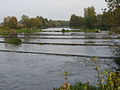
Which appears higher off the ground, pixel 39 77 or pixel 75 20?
pixel 75 20

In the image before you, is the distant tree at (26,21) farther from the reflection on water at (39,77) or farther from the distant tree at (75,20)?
the reflection on water at (39,77)

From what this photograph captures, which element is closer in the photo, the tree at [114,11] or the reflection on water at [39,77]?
the tree at [114,11]

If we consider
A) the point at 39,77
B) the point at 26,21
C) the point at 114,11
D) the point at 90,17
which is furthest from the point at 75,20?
the point at 114,11

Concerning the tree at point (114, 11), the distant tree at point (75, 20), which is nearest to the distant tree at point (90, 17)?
the distant tree at point (75, 20)

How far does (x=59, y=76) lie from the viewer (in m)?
10.6

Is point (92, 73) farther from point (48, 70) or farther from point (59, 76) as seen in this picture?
point (48, 70)

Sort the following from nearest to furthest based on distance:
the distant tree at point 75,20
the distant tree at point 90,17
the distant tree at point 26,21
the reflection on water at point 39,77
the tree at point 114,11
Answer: the tree at point 114,11
the reflection on water at point 39,77
the distant tree at point 90,17
the distant tree at point 26,21
the distant tree at point 75,20

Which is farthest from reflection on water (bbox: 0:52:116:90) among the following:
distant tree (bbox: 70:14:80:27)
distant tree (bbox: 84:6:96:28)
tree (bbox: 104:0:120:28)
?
distant tree (bbox: 70:14:80:27)

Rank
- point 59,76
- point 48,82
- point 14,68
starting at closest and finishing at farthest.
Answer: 1. point 48,82
2. point 59,76
3. point 14,68

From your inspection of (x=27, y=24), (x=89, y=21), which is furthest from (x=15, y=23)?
(x=89, y=21)

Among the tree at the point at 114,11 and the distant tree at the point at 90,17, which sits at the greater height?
the distant tree at the point at 90,17

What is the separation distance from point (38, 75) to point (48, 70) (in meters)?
1.22

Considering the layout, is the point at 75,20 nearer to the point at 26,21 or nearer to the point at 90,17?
the point at 90,17

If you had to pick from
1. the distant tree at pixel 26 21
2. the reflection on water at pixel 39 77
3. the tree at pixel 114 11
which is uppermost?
the distant tree at pixel 26 21
